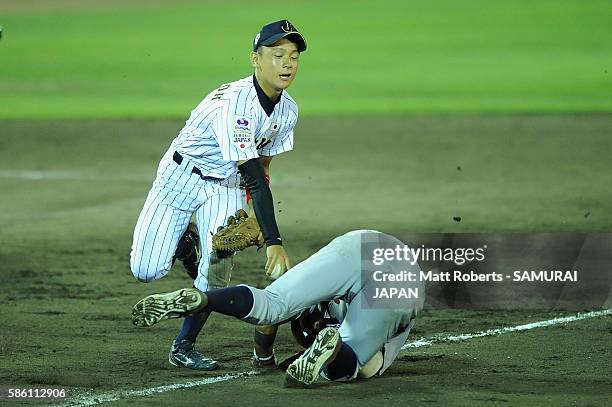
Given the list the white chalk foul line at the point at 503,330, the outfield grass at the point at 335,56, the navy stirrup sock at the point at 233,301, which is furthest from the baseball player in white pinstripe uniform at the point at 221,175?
the outfield grass at the point at 335,56

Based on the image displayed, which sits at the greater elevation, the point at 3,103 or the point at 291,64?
the point at 291,64

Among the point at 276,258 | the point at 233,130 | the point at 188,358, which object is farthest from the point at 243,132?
the point at 188,358

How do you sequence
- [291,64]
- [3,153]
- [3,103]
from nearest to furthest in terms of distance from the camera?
[291,64] < [3,153] < [3,103]

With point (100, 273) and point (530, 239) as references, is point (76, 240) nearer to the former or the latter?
point (100, 273)

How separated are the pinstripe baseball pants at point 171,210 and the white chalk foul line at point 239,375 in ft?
2.14

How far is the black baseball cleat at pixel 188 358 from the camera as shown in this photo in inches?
217

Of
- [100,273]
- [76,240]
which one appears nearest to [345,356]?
[100,273]

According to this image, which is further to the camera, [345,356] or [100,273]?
[100,273]

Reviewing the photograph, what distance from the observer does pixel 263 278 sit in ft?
25.6

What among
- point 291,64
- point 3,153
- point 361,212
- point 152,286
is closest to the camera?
point 291,64

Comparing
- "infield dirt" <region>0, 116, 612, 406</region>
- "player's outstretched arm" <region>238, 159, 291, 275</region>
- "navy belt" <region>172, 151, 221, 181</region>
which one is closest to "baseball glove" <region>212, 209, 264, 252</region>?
"player's outstretched arm" <region>238, 159, 291, 275</region>

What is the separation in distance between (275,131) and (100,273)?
2.69 m

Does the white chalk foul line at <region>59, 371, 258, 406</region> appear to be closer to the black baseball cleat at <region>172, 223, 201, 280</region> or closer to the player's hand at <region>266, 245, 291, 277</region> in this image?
the player's hand at <region>266, 245, 291, 277</region>

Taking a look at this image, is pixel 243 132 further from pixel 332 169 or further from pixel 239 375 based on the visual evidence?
pixel 332 169
